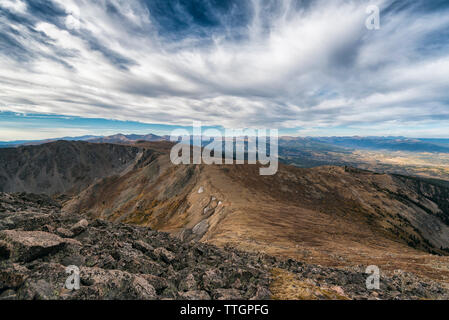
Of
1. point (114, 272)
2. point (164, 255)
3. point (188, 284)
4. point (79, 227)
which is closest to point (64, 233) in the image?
point (79, 227)

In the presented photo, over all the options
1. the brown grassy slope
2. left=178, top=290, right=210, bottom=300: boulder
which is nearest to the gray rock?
the brown grassy slope

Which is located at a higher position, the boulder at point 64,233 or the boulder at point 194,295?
the boulder at point 64,233

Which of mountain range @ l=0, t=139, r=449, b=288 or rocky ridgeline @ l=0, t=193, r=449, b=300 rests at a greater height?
rocky ridgeline @ l=0, t=193, r=449, b=300

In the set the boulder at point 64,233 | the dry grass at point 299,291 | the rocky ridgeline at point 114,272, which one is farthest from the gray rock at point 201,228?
the dry grass at point 299,291

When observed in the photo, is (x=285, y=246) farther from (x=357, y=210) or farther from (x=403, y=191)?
(x=403, y=191)

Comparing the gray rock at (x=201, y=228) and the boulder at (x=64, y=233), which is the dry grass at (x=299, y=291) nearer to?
the boulder at (x=64, y=233)

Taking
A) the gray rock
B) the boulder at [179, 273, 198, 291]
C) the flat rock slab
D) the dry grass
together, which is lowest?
the gray rock

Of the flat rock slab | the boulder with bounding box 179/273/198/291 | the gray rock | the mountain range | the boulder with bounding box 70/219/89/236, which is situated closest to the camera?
the flat rock slab

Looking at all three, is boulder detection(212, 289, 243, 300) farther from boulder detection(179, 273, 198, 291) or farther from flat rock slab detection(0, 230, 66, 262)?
flat rock slab detection(0, 230, 66, 262)
